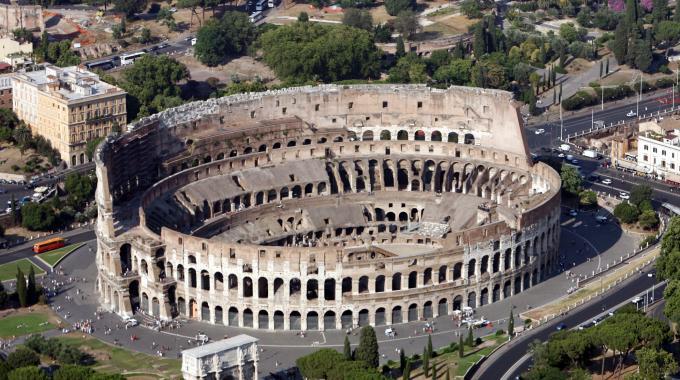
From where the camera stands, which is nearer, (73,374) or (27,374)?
(27,374)

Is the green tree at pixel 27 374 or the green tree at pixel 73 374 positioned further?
the green tree at pixel 73 374

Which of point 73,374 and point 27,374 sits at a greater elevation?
point 27,374

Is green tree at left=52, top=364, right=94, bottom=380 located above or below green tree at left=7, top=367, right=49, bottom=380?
below

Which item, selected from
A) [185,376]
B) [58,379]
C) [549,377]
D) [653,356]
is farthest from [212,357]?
[653,356]

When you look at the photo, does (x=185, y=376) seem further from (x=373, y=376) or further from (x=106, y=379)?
(x=373, y=376)

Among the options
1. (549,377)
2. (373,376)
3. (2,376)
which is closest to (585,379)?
(549,377)

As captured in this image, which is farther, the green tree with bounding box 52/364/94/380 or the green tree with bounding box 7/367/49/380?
the green tree with bounding box 52/364/94/380

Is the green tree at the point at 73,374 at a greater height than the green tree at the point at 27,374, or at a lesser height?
lesser
